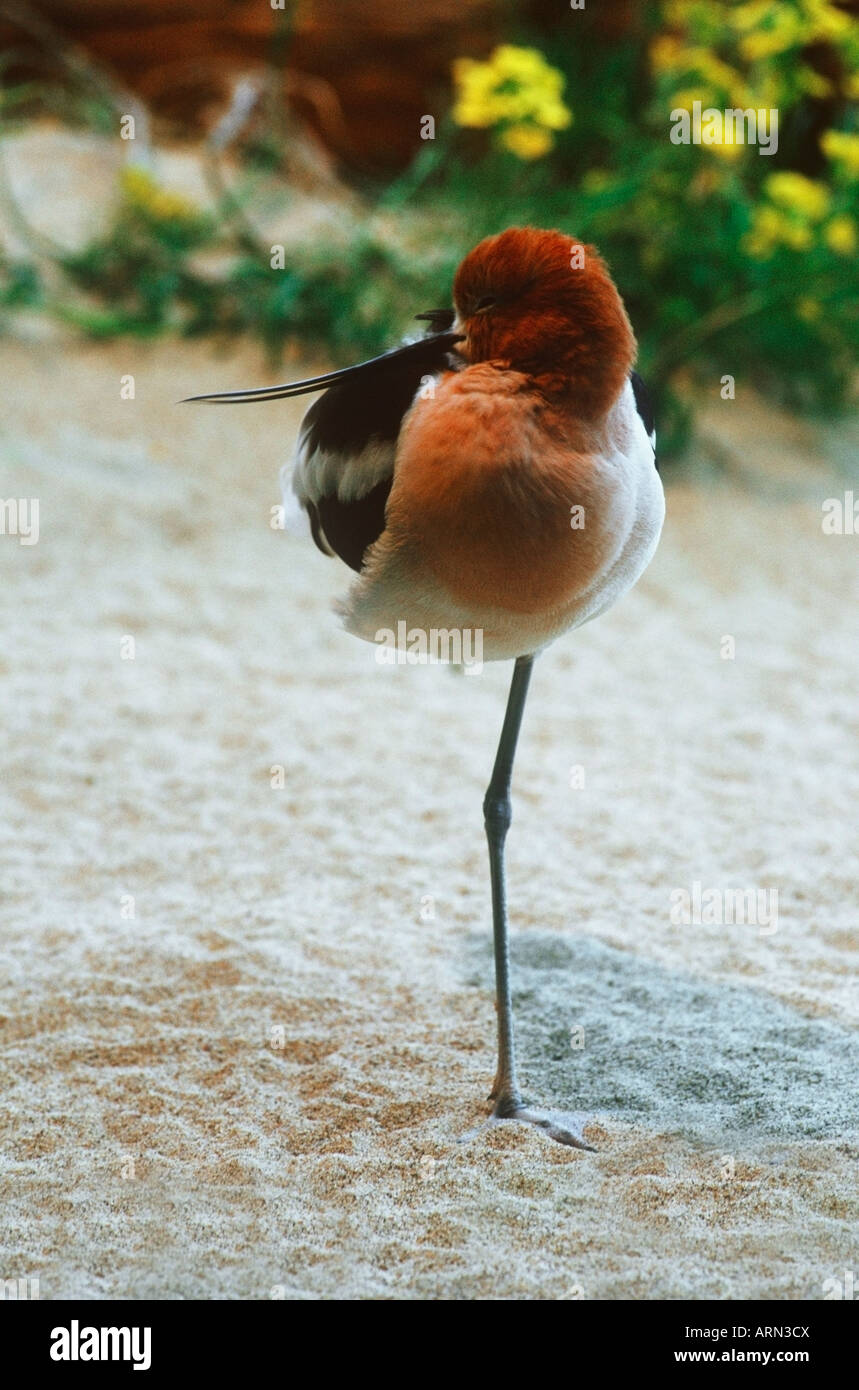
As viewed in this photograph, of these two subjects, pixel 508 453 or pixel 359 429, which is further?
pixel 359 429

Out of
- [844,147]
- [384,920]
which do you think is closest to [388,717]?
[384,920]

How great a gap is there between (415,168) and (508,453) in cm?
547

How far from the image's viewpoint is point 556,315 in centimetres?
190

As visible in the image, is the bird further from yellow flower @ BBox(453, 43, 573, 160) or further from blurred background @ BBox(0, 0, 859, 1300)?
yellow flower @ BBox(453, 43, 573, 160)

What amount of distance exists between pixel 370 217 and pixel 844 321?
7.07 ft

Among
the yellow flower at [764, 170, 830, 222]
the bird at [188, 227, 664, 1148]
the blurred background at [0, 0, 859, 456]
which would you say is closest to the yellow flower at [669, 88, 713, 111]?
the blurred background at [0, 0, 859, 456]

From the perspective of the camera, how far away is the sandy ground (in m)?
2.02

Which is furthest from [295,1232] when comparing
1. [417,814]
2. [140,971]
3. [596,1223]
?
[417,814]

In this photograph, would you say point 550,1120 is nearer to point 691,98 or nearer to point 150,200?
point 691,98

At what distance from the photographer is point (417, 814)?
11.5ft

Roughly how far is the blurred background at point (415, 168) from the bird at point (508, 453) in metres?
3.26

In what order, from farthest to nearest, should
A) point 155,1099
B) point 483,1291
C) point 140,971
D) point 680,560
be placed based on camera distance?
point 680,560 < point 140,971 < point 155,1099 < point 483,1291

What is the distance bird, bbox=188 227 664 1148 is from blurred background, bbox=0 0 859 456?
128 inches

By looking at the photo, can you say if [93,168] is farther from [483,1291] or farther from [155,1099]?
[483,1291]
